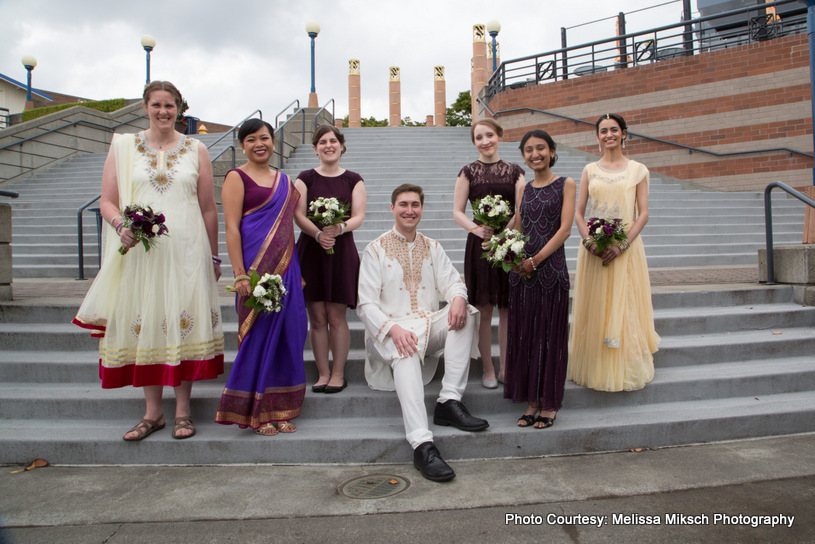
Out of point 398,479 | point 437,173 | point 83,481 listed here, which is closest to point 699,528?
point 398,479

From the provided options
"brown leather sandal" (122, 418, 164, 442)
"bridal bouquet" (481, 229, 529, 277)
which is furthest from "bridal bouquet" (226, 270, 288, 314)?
"bridal bouquet" (481, 229, 529, 277)

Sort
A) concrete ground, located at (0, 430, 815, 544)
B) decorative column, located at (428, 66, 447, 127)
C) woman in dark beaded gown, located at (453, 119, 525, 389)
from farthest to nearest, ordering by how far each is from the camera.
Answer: decorative column, located at (428, 66, 447, 127) → woman in dark beaded gown, located at (453, 119, 525, 389) → concrete ground, located at (0, 430, 815, 544)

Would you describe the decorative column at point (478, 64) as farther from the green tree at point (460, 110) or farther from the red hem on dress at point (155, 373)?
the red hem on dress at point (155, 373)

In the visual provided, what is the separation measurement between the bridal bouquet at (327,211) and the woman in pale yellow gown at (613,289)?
1.79 meters

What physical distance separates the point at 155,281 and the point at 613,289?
3285 mm

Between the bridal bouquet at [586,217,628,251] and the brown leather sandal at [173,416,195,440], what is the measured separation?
317 centimetres

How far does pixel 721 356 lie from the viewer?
4699mm

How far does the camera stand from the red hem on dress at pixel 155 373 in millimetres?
3551

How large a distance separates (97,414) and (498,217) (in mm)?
→ 3349

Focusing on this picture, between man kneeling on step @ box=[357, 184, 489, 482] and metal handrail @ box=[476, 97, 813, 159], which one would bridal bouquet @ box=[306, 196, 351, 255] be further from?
metal handrail @ box=[476, 97, 813, 159]

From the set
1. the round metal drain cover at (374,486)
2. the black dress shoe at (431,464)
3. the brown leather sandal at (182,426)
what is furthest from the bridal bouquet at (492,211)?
the brown leather sandal at (182,426)

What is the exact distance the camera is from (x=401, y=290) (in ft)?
13.3

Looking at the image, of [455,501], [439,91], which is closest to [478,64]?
[439,91]

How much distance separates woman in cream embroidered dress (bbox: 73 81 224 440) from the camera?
3570mm
